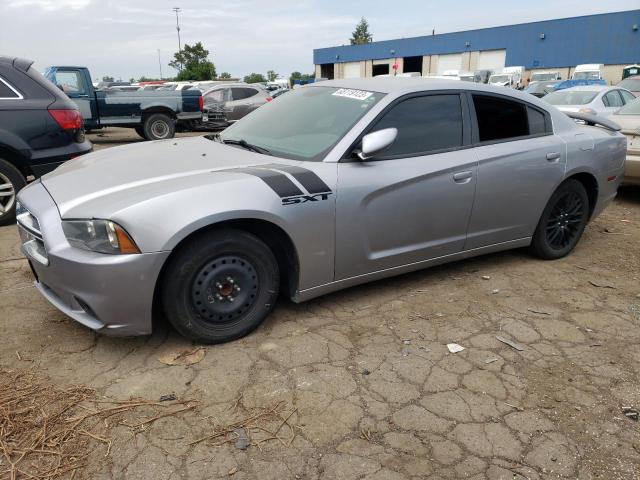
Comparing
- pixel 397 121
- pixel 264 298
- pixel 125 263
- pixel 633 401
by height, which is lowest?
pixel 633 401

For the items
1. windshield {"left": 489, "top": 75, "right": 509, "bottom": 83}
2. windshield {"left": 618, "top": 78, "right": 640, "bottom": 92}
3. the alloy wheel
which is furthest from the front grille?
windshield {"left": 489, "top": 75, "right": 509, "bottom": 83}

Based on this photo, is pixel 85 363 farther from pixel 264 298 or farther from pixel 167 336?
pixel 264 298

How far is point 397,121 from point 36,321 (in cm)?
273

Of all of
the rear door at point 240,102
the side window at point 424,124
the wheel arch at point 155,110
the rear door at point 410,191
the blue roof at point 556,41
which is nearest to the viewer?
the rear door at point 410,191

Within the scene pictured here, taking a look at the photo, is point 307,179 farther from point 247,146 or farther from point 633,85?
point 633,85

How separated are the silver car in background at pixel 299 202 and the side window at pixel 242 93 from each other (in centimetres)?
1183

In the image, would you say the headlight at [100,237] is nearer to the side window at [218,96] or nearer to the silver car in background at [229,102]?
the silver car in background at [229,102]

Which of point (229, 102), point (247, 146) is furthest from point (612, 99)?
point (247, 146)

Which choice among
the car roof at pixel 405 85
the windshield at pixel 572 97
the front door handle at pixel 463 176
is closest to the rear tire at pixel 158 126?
the windshield at pixel 572 97

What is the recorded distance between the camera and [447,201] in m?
3.71

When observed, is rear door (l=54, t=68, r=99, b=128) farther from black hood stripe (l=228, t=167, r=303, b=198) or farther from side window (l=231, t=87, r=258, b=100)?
black hood stripe (l=228, t=167, r=303, b=198)

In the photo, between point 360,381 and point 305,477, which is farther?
A: point 360,381

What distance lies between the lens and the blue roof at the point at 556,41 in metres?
39.2

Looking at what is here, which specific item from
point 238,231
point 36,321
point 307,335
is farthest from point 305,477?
point 36,321
